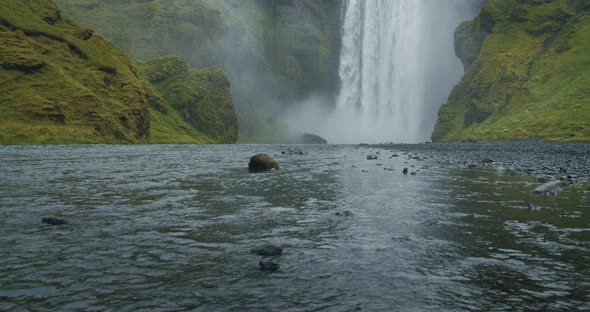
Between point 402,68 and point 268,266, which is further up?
point 402,68

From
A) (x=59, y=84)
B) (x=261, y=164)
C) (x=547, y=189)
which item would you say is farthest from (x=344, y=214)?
(x=59, y=84)

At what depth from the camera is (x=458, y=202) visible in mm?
15039

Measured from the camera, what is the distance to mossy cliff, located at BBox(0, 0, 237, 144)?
87.0m

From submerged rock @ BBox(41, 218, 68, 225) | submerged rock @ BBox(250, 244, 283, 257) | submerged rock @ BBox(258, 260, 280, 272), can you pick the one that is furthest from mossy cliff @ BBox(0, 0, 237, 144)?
submerged rock @ BBox(258, 260, 280, 272)

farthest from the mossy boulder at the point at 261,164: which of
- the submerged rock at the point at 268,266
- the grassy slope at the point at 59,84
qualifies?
the grassy slope at the point at 59,84

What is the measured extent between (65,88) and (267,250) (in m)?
110

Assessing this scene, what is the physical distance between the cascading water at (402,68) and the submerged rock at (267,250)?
173 m

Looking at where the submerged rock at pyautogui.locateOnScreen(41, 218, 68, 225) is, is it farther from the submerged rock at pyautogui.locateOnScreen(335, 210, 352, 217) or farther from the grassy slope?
the grassy slope

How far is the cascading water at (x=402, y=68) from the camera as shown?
17350cm

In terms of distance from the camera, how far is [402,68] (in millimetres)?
173000

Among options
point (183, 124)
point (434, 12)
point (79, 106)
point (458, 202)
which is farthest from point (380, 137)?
point (458, 202)

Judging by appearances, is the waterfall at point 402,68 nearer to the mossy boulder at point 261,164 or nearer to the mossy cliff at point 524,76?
the mossy cliff at point 524,76

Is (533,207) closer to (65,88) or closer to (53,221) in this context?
(53,221)

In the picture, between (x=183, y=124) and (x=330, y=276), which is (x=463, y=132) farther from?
(x=330, y=276)
